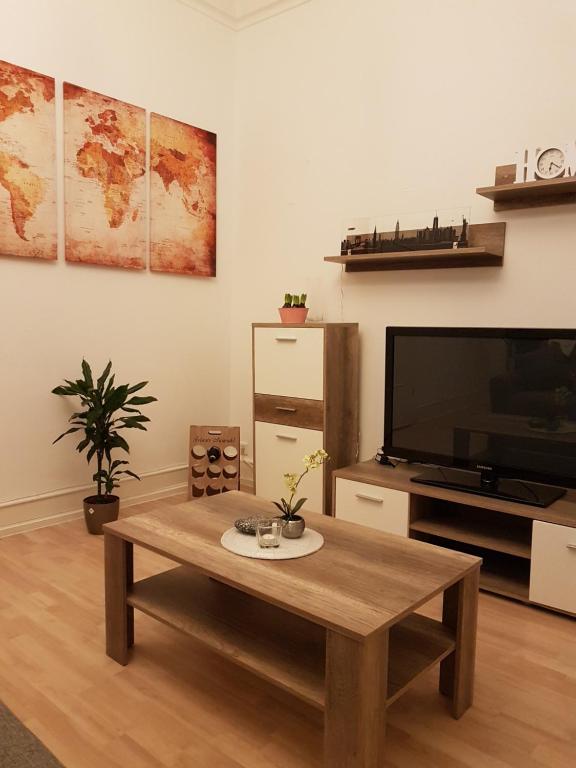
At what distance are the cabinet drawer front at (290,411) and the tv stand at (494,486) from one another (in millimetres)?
651

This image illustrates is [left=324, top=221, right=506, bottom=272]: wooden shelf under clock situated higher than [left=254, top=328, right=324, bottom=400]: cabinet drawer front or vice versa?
[left=324, top=221, right=506, bottom=272]: wooden shelf under clock

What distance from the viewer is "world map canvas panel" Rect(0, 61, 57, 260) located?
9.80 feet

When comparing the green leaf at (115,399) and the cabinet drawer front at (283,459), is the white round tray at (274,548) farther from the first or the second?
the green leaf at (115,399)

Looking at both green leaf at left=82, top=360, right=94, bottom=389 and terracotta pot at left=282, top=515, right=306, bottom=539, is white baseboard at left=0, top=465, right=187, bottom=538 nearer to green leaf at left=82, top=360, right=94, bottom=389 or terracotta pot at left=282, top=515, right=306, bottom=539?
green leaf at left=82, top=360, right=94, bottom=389

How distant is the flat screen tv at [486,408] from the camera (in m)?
2.51

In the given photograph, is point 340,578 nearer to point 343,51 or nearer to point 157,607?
point 157,607

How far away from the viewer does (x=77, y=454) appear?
3430 mm

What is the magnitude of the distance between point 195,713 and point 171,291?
2618 millimetres

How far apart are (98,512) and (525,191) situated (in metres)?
2.56


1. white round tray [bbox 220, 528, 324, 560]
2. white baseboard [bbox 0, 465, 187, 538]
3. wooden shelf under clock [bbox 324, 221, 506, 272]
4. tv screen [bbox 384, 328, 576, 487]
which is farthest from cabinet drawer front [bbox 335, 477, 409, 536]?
white baseboard [bbox 0, 465, 187, 538]

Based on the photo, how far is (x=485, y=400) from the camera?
2705 millimetres

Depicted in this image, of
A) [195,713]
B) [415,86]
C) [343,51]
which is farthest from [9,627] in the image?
[343,51]

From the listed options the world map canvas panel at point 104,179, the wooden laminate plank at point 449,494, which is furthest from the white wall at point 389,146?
the world map canvas panel at point 104,179

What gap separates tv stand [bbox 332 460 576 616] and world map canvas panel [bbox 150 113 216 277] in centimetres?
173
